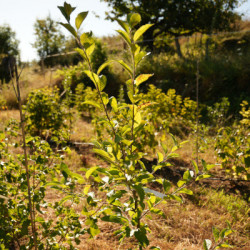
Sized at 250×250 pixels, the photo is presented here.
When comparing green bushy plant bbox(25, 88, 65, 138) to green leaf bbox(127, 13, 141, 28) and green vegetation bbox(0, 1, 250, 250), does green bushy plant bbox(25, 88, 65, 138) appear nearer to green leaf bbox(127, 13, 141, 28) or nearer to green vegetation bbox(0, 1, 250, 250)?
green vegetation bbox(0, 1, 250, 250)

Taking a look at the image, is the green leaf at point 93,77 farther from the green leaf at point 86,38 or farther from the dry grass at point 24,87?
the dry grass at point 24,87

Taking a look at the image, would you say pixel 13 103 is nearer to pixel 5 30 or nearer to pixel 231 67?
pixel 231 67

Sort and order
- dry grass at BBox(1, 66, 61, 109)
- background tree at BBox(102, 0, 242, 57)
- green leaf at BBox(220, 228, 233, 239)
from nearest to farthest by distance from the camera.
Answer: green leaf at BBox(220, 228, 233, 239)
dry grass at BBox(1, 66, 61, 109)
background tree at BBox(102, 0, 242, 57)

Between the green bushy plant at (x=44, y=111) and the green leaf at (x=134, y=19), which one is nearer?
the green leaf at (x=134, y=19)

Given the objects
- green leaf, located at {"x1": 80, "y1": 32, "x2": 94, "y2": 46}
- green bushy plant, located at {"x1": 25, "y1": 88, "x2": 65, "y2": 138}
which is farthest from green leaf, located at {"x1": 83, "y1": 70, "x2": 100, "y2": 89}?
green bushy plant, located at {"x1": 25, "y1": 88, "x2": 65, "y2": 138}

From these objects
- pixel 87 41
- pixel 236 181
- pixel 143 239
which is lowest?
pixel 236 181

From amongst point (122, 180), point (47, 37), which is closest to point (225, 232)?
point (122, 180)

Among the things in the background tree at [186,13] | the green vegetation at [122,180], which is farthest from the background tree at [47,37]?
the green vegetation at [122,180]

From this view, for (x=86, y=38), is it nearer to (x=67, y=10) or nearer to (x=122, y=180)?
(x=67, y=10)

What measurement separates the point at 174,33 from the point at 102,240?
41.7 feet

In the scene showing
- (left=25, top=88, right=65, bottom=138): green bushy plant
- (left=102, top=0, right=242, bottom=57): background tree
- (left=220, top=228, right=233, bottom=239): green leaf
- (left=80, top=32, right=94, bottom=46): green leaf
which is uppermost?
(left=102, top=0, right=242, bottom=57): background tree

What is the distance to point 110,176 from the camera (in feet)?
3.08

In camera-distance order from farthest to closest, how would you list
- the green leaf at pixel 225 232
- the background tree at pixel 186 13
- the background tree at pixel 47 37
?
1. the background tree at pixel 47 37
2. the background tree at pixel 186 13
3. the green leaf at pixel 225 232

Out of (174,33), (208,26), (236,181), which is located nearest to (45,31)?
(174,33)
